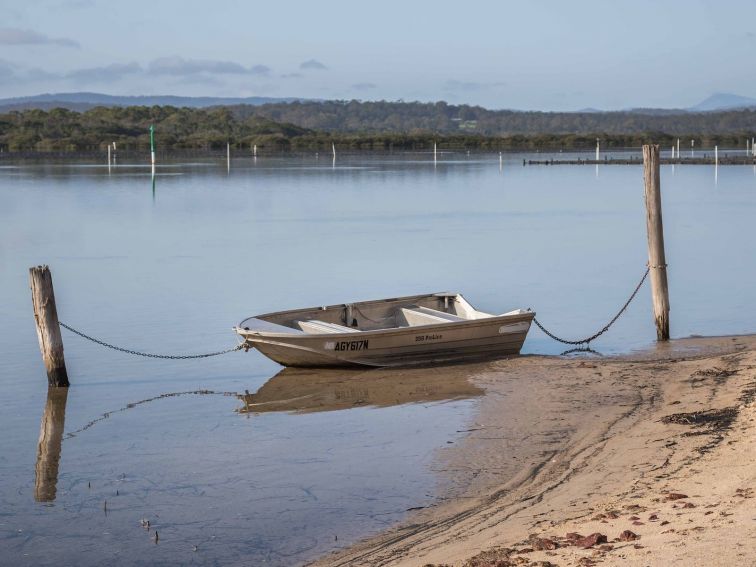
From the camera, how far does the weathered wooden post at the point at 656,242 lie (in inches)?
723

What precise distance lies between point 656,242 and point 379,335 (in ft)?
16.9

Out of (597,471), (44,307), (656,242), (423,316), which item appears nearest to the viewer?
(597,471)

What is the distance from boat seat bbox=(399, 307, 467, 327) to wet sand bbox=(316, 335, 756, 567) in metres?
1.21

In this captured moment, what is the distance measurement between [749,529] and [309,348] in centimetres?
927

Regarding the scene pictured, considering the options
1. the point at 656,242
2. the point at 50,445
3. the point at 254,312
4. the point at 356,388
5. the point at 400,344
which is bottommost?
the point at 50,445

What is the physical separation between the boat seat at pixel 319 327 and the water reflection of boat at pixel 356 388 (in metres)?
0.57

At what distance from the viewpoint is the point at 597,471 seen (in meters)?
10.7

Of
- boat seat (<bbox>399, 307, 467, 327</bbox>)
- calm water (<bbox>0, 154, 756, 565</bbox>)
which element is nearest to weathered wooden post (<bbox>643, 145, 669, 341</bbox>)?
calm water (<bbox>0, 154, 756, 565</bbox>)

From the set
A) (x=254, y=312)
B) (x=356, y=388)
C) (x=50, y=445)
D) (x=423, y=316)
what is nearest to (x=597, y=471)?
(x=356, y=388)

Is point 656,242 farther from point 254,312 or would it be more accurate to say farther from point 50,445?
point 50,445

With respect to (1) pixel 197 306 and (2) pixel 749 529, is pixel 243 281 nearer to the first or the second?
(1) pixel 197 306

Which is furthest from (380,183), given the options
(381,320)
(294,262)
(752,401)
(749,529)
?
(749,529)

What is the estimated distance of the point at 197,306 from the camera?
22.9 metres

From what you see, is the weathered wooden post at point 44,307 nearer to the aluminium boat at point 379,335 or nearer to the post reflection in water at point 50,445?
the post reflection in water at point 50,445
